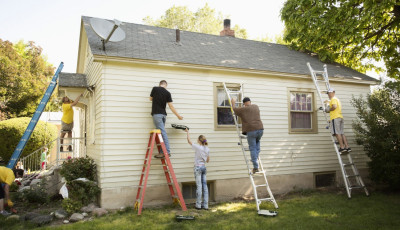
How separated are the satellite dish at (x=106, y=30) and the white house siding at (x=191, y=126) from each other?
85cm

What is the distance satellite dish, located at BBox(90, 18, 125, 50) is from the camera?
312 inches

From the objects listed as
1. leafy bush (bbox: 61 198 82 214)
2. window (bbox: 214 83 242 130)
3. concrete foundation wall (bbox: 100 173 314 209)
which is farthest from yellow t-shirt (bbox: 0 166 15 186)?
window (bbox: 214 83 242 130)

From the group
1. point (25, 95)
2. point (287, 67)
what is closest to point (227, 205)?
point (287, 67)

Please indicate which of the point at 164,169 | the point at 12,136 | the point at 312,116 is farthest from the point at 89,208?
the point at 12,136

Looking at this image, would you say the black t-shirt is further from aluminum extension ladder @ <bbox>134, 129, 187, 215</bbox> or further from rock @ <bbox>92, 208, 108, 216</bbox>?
rock @ <bbox>92, 208, 108, 216</bbox>

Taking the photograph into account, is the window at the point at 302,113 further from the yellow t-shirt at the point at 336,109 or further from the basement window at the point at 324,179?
the basement window at the point at 324,179

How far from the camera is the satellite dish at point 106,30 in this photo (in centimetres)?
793

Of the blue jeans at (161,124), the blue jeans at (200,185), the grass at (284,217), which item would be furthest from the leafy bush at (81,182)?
the blue jeans at (200,185)

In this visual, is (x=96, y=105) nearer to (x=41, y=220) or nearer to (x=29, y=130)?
(x=29, y=130)

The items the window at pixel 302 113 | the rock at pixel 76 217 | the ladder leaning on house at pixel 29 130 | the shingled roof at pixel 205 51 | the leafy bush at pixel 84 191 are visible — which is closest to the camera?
the rock at pixel 76 217

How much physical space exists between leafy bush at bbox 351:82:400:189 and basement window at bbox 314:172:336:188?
1349 millimetres

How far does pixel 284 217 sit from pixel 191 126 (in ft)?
11.6

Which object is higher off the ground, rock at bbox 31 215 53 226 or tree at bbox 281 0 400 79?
tree at bbox 281 0 400 79

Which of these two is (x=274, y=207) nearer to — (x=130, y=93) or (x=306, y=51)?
(x=130, y=93)
